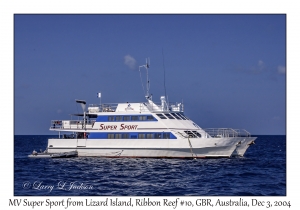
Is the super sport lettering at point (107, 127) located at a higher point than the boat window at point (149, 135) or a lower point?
higher

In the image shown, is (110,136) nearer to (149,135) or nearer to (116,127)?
(116,127)

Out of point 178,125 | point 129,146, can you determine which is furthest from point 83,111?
point 178,125

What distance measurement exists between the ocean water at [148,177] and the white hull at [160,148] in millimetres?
700

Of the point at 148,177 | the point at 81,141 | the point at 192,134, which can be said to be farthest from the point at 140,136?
the point at 148,177

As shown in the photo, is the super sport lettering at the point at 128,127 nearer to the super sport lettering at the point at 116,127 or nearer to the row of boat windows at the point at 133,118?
the super sport lettering at the point at 116,127

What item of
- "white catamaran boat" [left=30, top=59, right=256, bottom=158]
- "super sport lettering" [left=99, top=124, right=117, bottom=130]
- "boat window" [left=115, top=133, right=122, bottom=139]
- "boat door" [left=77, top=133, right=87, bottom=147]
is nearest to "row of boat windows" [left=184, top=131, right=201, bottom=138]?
"white catamaran boat" [left=30, top=59, right=256, bottom=158]

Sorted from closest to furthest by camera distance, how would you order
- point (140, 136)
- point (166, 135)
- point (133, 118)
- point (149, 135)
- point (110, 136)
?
1. point (166, 135)
2. point (149, 135)
3. point (140, 136)
4. point (133, 118)
5. point (110, 136)

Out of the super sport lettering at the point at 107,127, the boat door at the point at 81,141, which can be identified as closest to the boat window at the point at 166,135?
the super sport lettering at the point at 107,127

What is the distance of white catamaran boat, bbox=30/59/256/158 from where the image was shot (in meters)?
34.2

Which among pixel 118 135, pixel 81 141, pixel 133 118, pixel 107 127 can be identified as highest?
pixel 133 118

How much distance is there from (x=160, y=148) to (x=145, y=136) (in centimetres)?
166

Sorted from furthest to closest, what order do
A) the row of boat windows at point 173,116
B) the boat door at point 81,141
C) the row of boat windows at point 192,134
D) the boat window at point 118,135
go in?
1. the boat door at point 81,141
2. the boat window at point 118,135
3. the row of boat windows at point 173,116
4. the row of boat windows at point 192,134

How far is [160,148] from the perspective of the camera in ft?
113

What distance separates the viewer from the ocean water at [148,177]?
21.9 m
